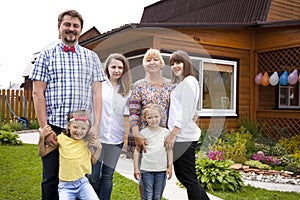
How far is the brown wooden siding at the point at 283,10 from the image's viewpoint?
9.18 metres

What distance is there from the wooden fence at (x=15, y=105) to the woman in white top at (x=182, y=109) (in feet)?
32.2

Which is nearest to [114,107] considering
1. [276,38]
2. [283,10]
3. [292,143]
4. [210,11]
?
[292,143]

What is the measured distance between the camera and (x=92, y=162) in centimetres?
222

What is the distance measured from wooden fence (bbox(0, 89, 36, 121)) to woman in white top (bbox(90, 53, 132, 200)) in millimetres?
9585

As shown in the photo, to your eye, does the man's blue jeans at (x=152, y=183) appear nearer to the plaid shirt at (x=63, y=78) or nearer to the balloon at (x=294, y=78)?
the plaid shirt at (x=63, y=78)

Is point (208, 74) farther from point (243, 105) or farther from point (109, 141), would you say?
point (243, 105)

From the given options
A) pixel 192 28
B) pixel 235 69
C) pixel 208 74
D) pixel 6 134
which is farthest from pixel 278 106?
pixel 6 134

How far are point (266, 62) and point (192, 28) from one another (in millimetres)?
2312

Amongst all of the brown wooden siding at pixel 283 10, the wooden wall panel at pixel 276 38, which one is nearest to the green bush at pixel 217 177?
the wooden wall panel at pixel 276 38

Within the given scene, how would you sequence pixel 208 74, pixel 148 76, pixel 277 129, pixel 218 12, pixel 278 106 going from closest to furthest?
pixel 148 76 < pixel 208 74 < pixel 277 129 < pixel 278 106 < pixel 218 12

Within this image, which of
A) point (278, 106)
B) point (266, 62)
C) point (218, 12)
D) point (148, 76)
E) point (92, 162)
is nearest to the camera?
point (148, 76)

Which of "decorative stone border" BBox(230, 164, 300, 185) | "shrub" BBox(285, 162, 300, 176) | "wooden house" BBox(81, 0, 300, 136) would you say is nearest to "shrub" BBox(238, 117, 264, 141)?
"wooden house" BBox(81, 0, 300, 136)

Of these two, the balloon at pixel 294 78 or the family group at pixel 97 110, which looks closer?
the family group at pixel 97 110

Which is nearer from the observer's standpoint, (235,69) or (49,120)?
(49,120)
